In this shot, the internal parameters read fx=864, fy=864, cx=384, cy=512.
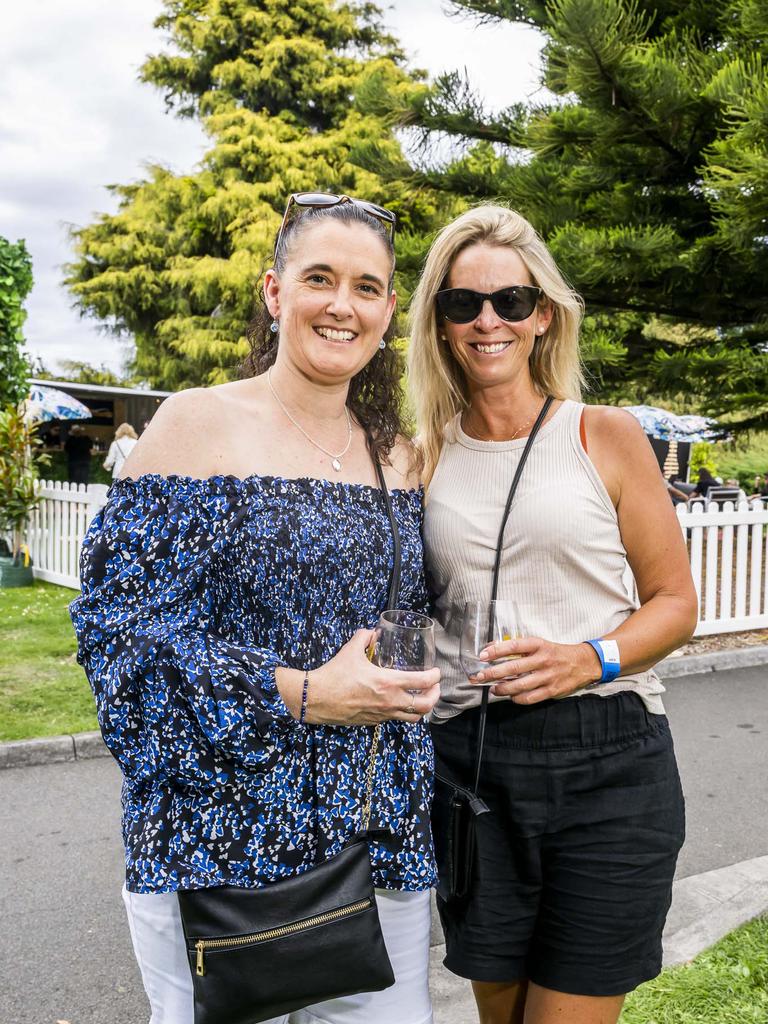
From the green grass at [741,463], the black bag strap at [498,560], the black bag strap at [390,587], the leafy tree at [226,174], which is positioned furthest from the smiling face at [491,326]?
the green grass at [741,463]

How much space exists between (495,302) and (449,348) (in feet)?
0.72

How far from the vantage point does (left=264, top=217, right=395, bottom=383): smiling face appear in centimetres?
183

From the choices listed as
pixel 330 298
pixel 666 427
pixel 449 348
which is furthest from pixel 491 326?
pixel 666 427

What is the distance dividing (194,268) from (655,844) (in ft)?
82.7

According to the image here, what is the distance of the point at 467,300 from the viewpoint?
2.11 metres

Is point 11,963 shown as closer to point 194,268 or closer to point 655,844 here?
point 655,844

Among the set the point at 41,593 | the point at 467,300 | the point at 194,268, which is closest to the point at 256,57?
the point at 194,268

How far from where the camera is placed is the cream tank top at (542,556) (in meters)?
1.90

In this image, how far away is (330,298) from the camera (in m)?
1.83

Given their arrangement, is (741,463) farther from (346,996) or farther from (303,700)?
(303,700)

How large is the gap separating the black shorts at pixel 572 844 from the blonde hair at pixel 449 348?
0.70m

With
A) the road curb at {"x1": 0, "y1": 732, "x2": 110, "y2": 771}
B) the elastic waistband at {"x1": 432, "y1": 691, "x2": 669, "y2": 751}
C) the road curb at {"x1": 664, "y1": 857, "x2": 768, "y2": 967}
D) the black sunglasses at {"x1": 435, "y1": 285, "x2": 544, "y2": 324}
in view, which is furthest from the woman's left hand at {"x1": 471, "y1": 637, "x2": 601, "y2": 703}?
the road curb at {"x1": 0, "y1": 732, "x2": 110, "y2": 771}

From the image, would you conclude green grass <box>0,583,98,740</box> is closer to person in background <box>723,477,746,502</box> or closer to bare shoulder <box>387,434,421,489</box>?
bare shoulder <box>387,434,421,489</box>

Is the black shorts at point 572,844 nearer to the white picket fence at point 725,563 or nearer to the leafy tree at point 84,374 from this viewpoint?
the white picket fence at point 725,563
